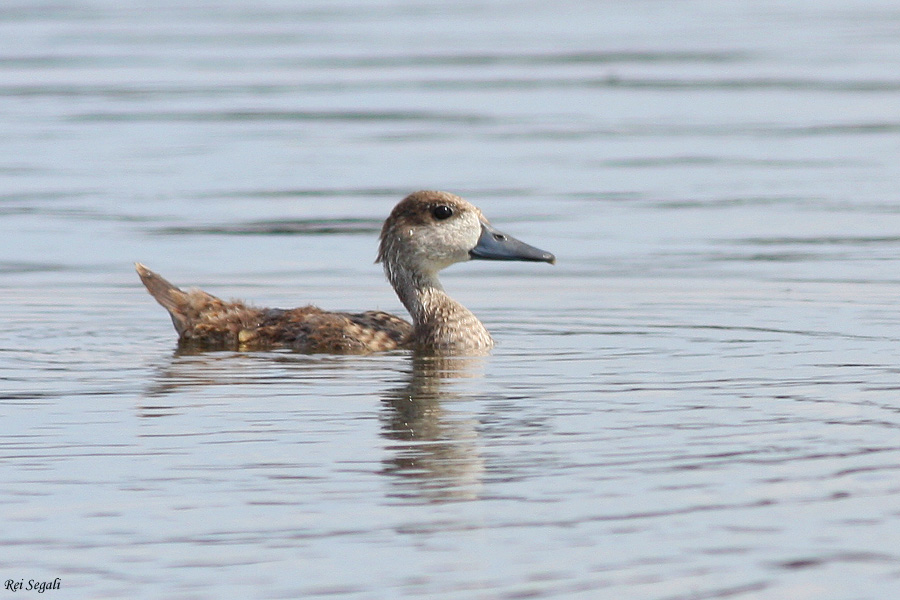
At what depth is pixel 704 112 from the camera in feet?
70.8

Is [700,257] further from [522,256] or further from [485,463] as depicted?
[485,463]

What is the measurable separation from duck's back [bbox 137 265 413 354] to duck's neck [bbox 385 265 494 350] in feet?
0.36


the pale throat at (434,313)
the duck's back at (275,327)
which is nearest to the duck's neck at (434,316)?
the pale throat at (434,313)

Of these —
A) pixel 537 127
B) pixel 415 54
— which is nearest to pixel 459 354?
pixel 537 127

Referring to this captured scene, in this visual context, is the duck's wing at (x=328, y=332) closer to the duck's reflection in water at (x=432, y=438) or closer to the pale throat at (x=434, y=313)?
the pale throat at (x=434, y=313)

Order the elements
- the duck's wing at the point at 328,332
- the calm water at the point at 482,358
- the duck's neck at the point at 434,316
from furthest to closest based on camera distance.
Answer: the duck's neck at the point at 434,316 < the duck's wing at the point at 328,332 < the calm water at the point at 482,358

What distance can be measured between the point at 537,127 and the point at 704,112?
7.25 ft

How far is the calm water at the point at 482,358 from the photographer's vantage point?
19.7 feet

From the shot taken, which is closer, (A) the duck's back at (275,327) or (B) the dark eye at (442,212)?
(A) the duck's back at (275,327)

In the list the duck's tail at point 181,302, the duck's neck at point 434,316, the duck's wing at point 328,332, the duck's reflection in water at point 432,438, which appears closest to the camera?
the duck's reflection in water at point 432,438

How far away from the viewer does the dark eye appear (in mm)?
10672

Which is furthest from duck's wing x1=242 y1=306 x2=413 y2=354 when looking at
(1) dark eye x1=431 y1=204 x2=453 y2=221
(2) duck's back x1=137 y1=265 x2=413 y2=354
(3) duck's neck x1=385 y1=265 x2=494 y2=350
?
(1) dark eye x1=431 y1=204 x2=453 y2=221

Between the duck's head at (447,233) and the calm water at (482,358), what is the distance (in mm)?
471

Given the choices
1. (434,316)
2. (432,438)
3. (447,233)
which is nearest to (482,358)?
(434,316)
